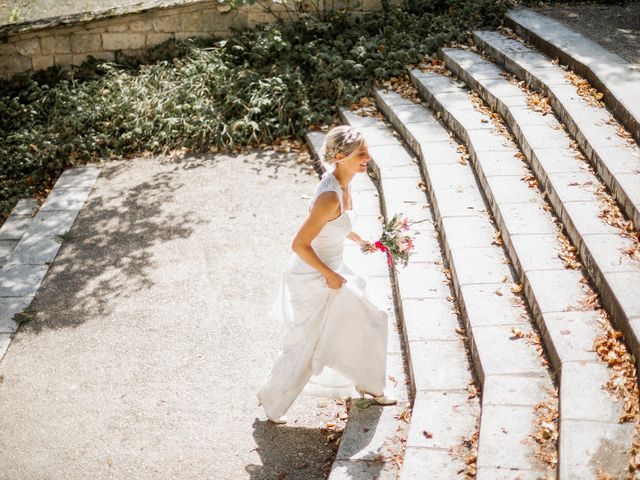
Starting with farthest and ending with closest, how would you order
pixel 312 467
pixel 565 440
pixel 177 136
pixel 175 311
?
1. pixel 177 136
2. pixel 175 311
3. pixel 312 467
4. pixel 565 440

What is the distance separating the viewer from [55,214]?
7.34m

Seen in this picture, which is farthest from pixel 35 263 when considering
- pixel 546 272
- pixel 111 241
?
pixel 546 272

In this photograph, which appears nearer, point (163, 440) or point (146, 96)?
point (163, 440)

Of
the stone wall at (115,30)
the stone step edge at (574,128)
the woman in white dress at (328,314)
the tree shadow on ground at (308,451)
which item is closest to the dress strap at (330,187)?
the woman in white dress at (328,314)

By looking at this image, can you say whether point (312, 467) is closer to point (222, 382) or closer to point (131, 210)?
point (222, 382)

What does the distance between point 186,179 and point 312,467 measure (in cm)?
445

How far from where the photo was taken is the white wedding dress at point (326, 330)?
13.4 ft

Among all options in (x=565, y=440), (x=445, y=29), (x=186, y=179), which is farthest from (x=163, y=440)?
(x=445, y=29)

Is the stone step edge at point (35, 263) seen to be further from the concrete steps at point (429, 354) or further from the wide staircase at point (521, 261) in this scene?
the concrete steps at point (429, 354)

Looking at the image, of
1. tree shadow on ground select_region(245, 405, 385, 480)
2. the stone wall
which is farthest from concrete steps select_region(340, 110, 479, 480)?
the stone wall

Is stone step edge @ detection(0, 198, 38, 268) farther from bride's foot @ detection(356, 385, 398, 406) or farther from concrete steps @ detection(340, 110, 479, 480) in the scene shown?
bride's foot @ detection(356, 385, 398, 406)

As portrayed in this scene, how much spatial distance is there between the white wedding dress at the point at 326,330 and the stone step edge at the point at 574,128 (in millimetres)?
2106

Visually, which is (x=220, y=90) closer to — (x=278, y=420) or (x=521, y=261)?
(x=521, y=261)

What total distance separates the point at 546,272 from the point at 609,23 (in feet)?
16.1
